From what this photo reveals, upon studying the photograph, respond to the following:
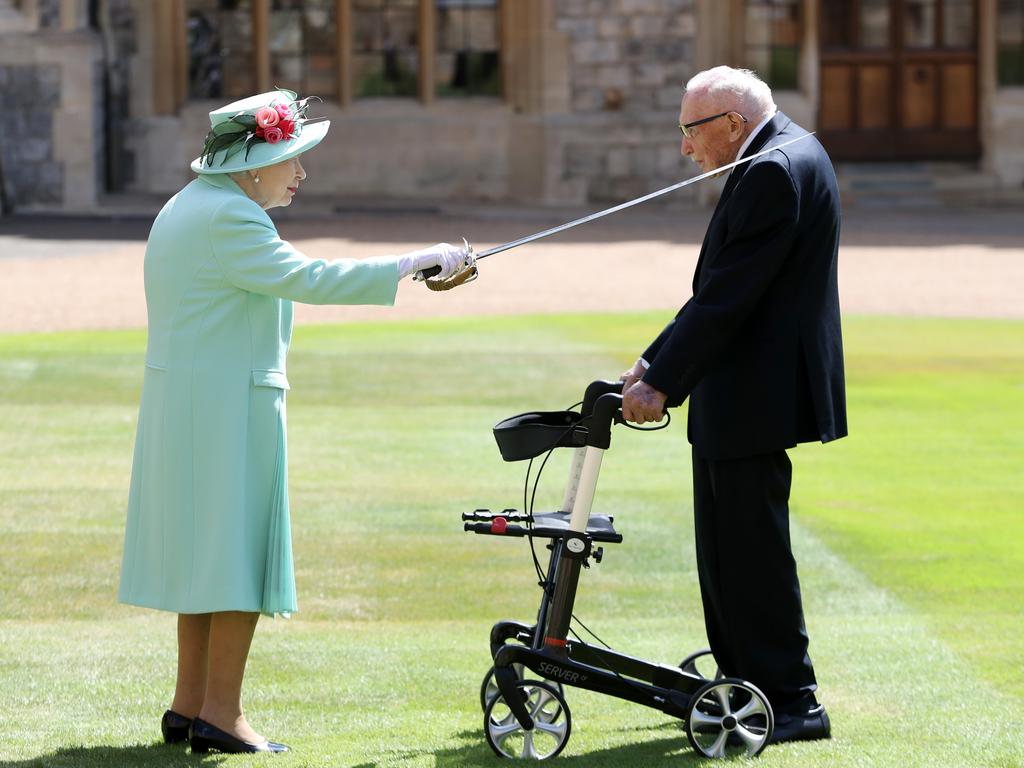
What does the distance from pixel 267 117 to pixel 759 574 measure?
5.31 feet

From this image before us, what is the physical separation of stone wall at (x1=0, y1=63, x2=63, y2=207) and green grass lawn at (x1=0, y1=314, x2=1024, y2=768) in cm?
1175

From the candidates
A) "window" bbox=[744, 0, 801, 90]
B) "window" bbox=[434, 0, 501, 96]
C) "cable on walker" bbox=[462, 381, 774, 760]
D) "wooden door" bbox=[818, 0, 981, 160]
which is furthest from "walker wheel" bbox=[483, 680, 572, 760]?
"wooden door" bbox=[818, 0, 981, 160]

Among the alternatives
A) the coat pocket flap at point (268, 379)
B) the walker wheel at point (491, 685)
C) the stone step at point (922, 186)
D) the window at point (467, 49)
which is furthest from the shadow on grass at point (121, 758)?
the window at point (467, 49)

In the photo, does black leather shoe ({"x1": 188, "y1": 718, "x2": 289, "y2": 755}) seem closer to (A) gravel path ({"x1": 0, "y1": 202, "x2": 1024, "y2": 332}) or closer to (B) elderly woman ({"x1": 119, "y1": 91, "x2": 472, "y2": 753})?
(B) elderly woman ({"x1": 119, "y1": 91, "x2": 472, "y2": 753})

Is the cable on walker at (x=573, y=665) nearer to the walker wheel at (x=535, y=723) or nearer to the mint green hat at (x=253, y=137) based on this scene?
the walker wheel at (x=535, y=723)

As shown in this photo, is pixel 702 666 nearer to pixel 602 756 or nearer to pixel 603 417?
pixel 602 756

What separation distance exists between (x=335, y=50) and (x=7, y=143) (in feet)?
Answer: 15.5

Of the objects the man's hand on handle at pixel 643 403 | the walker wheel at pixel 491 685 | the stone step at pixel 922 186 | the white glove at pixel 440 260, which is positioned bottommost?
the stone step at pixel 922 186

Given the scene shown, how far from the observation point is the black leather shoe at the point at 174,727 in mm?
4316

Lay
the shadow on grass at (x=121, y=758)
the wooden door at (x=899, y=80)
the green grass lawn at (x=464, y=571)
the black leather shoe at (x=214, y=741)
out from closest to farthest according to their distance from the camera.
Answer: the shadow on grass at (x=121, y=758), the black leather shoe at (x=214, y=741), the green grass lawn at (x=464, y=571), the wooden door at (x=899, y=80)

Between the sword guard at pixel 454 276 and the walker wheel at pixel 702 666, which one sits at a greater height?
the sword guard at pixel 454 276

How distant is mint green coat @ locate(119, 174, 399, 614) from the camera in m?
4.16

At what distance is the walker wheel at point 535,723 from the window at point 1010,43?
72.3 feet

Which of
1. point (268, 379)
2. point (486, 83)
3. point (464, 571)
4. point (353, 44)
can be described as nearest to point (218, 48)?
point (353, 44)
